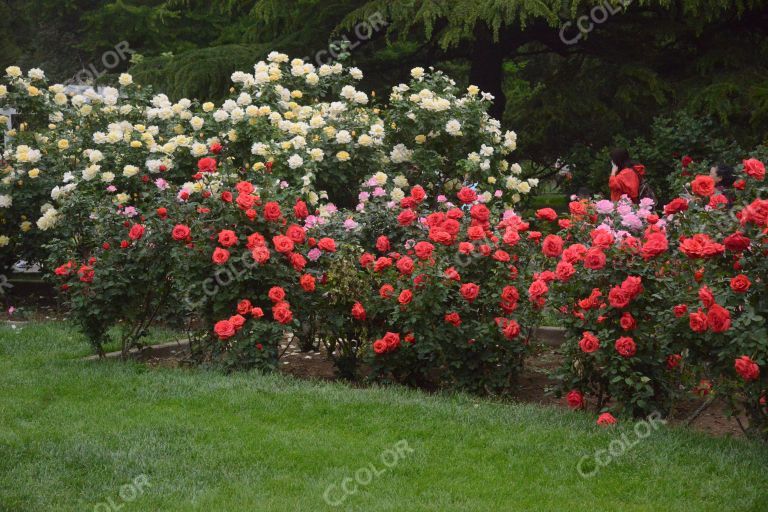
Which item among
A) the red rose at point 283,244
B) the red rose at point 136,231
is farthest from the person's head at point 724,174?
the red rose at point 136,231

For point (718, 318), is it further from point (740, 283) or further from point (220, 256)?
point (220, 256)

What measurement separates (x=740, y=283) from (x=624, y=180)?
16.2 feet

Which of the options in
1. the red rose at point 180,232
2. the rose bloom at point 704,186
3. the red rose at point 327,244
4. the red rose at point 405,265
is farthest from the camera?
the red rose at point 327,244

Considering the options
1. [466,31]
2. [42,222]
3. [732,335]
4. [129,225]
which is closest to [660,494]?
[732,335]

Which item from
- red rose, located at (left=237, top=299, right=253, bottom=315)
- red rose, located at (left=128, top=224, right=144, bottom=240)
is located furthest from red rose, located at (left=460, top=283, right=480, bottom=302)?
red rose, located at (left=128, top=224, right=144, bottom=240)

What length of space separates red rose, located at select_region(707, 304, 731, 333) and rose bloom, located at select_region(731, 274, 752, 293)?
0.13 m

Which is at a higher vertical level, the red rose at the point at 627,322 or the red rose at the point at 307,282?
the red rose at the point at 307,282

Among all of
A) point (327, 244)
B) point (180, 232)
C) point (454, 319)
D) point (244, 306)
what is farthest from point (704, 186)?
point (180, 232)

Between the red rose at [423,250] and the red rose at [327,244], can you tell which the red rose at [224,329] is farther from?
the red rose at [423,250]

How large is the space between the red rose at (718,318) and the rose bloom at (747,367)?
0.17 metres

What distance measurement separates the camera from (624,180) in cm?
958

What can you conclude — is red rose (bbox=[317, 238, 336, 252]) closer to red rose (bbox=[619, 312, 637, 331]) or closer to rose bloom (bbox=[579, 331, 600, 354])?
rose bloom (bbox=[579, 331, 600, 354])

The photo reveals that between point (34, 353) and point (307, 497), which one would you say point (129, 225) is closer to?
point (34, 353)

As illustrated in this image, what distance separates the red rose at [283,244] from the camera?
254 inches
